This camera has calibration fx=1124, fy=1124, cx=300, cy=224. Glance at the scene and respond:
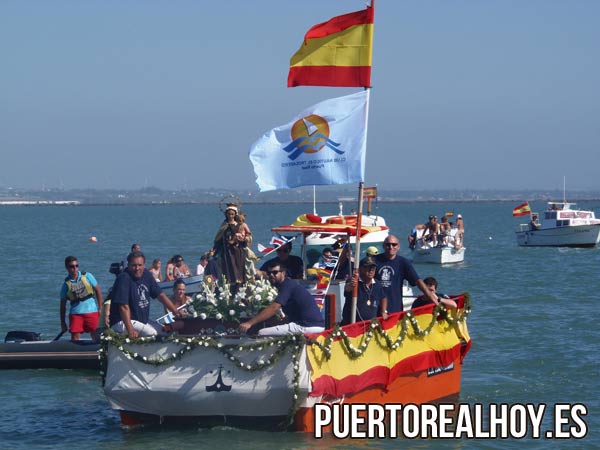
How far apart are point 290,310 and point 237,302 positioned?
28.5 inches

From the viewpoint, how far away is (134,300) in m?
13.4

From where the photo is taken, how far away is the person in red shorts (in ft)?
57.8

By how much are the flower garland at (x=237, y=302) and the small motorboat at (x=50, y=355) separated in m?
4.31

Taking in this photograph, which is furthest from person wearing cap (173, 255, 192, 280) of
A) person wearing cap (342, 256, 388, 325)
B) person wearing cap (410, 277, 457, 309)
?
person wearing cap (342, 256, 388, 325)

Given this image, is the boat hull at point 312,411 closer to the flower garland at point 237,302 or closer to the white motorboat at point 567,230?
the flower garland at point 237,302

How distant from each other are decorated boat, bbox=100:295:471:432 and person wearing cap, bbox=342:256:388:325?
517 mm

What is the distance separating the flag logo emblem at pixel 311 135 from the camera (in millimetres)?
13469

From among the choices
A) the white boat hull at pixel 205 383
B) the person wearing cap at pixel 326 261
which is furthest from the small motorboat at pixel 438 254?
the white boat hull at pixel 205 383

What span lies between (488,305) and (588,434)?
15.6 meters

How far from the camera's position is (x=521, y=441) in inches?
549

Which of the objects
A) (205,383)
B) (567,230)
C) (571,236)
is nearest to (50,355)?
(205,383)

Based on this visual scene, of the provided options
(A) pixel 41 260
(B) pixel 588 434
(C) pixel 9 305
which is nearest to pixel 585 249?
(A) pixel 41 260

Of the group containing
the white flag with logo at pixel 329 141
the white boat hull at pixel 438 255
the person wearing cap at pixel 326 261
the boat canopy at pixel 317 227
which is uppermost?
the white flag with logo at pixel 329 141

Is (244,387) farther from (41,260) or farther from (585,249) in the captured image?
(585,249)
